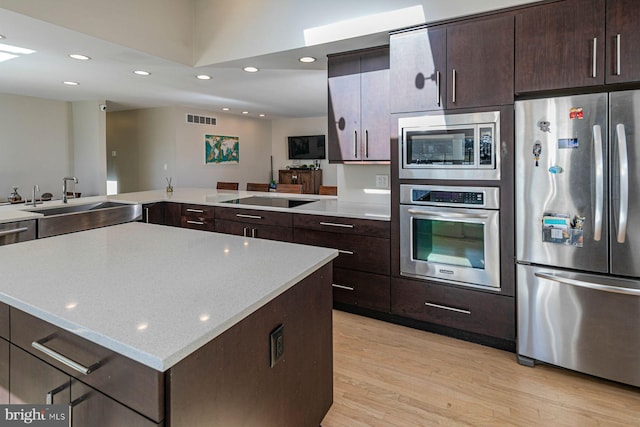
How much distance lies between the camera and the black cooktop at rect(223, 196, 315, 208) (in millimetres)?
3574

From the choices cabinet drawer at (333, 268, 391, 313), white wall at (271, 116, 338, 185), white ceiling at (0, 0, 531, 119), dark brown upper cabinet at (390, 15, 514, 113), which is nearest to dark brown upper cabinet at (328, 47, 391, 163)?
white ceiling at (0, 0, 531, 119)

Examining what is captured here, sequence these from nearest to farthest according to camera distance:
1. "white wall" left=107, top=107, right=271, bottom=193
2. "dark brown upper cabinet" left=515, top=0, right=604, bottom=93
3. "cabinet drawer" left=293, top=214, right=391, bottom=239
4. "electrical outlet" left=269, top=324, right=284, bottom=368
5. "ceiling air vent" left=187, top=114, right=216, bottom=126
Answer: "electrical outlet" left=269, top=324, right=284, bottom=368 < "dark brown upper cabinet" left=515, top=0, right=604, bottom=93 < "cabinet drawer" left=293, top=214, right=391, bottom=239 < "white wall" left=107, top=107, right=271, bottom=193 < "ceiling air vent" left=187, top=114, right=216, bottom=126

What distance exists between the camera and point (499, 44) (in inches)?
89.2

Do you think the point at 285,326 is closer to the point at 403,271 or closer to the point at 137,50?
the point at 403,271

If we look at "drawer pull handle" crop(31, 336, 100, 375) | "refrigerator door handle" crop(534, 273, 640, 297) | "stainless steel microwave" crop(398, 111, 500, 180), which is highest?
"stainless steel microwave" crop(398, 111, 500, 180)

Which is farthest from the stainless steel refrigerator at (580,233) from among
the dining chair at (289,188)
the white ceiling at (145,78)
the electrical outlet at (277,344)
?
the dining chair at (289,188)

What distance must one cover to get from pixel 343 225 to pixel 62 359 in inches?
85.4

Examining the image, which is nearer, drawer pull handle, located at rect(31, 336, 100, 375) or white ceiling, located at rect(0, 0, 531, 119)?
drawer pull handle, located at rect(31, 336, 100, 375)

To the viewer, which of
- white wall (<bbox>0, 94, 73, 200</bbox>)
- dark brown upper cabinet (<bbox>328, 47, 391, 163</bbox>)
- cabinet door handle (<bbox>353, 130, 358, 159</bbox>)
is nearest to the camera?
dark brown upper cabinet (<bbox>328, 47, 391, 163</bbox>)

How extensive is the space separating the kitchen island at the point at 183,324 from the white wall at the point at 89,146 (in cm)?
587

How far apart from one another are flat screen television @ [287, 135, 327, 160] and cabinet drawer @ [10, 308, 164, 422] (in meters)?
8.58

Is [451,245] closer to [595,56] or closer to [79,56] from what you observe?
[595,56]

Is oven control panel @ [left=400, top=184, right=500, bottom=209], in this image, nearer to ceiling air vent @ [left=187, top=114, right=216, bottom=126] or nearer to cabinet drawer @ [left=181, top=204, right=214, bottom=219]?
cabinet drawer @ [left=181, top=204, right=214, bottom=219]

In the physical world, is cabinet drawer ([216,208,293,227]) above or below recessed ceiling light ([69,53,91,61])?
below
